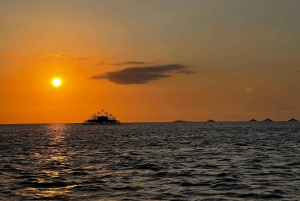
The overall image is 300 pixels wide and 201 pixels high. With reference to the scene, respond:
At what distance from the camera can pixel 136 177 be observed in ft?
109

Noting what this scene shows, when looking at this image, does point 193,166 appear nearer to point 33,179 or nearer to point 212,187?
point 212,187

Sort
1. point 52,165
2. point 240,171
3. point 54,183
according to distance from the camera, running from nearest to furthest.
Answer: point 54,183
point 240,171
point 52,165

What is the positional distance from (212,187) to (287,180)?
6.89 m

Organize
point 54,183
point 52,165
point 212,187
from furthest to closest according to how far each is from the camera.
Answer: point 52,165 < point 54,183 < point 212,187

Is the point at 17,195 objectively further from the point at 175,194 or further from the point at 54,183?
the point at 175,194

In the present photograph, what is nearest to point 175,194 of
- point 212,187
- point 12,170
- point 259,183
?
point 212,187

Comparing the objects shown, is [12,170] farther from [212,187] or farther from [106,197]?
[212,187]

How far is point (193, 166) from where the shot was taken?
40844 millimetres

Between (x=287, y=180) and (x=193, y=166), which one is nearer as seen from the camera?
(x=287, y=180)

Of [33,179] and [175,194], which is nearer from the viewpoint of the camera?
[175,194]

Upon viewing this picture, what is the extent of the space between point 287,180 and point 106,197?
48.2 ft

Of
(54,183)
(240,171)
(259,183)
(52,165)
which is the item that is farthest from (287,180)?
(52,165)

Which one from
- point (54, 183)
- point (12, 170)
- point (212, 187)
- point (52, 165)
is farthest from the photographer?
point (52, 165)

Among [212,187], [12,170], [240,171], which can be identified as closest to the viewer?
[212,187]
